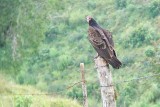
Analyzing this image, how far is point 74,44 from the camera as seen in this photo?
3481cm

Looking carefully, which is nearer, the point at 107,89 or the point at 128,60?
the point at 107,89

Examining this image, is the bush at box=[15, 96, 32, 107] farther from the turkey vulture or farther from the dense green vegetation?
the dense green vegetation

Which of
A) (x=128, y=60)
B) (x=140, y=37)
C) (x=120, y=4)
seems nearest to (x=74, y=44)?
(x=120, y=4)

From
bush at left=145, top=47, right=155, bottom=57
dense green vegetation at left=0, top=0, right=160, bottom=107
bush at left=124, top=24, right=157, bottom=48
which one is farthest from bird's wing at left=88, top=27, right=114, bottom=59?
bush at left=124, top=24, right=157, bottom=48

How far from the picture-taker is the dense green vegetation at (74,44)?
51.9ft

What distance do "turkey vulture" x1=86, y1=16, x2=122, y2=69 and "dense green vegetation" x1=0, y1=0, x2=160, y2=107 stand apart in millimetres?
9534

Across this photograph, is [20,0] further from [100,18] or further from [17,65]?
[100,18]

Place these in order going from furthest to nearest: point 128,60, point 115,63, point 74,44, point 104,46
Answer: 1. point 74,44
2. point 128,60
3. point 104,46
4. point 115,63

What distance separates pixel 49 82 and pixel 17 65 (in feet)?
49.3

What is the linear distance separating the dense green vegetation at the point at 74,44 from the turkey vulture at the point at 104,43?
9.53 metres

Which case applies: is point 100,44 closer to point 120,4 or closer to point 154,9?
point 154,9

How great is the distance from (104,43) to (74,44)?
29.2m

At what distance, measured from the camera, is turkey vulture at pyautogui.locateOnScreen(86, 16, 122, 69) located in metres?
5.19

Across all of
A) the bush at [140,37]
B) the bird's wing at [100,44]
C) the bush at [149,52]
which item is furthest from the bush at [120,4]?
the bird's wing at [100,44]
